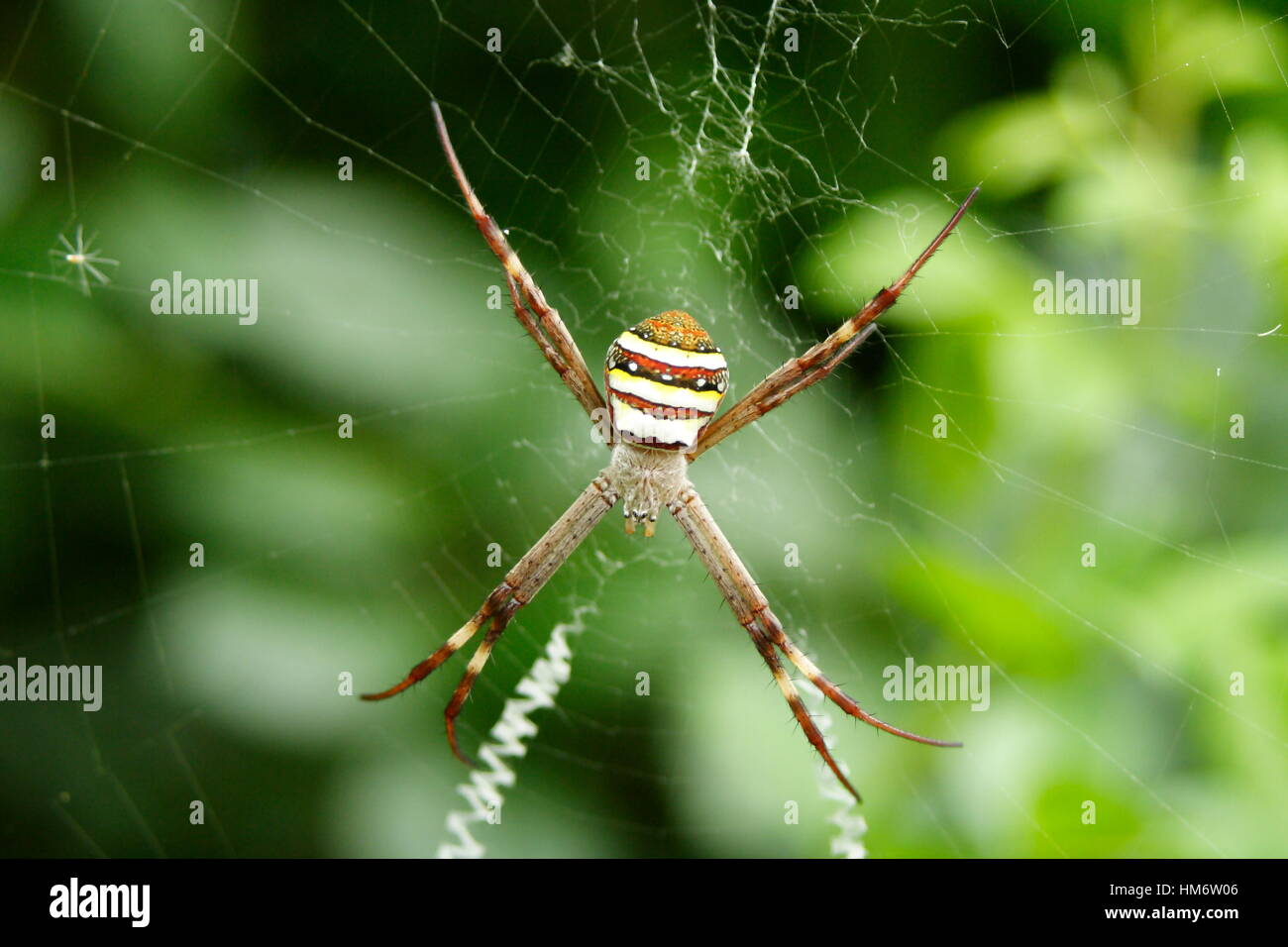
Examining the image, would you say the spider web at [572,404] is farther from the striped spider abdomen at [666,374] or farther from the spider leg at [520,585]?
the striped spider abdomen at [666,374]

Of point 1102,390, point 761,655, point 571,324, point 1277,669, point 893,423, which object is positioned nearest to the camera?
point 1277,669

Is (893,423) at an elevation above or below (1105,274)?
below

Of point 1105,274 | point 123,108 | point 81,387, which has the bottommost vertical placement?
point 81,387

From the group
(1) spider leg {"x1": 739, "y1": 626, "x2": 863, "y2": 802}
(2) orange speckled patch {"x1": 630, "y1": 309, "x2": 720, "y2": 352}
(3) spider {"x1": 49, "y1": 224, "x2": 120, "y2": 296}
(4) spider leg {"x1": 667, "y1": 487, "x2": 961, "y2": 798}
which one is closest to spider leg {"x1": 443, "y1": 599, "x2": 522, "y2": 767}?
(4) spider leg {"x1": 667, "y1": 487, "x2": 961, "y2": 798}

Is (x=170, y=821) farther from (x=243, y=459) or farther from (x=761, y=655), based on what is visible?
(x=761, y=655)

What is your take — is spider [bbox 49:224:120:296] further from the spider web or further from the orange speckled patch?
the orange speckled patch

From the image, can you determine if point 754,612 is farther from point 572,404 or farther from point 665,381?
point 572,404

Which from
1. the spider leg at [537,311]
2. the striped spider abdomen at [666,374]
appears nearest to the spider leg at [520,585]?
the spider leg at [537,311]
